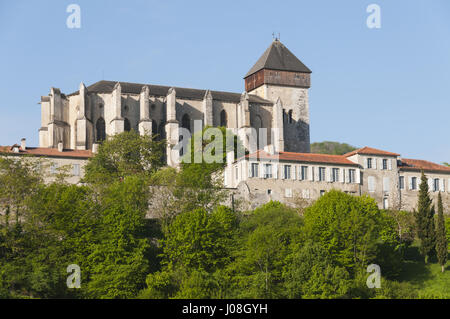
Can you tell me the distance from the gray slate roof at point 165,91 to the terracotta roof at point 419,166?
21.8m

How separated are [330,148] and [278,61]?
69356 mm

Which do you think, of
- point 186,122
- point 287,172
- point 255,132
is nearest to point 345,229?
point 287,172

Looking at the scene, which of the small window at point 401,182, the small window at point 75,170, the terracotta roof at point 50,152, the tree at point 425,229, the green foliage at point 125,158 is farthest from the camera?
the terracotta roof at point 50,152

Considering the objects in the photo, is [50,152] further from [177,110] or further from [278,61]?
[278,61]

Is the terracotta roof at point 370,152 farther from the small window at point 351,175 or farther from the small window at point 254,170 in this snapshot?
the small window at point 254,170

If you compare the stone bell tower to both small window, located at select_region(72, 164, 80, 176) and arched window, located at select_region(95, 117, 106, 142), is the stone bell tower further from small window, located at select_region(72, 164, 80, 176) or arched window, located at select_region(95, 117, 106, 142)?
small window, located at select_region(72, 164, 80, 176)

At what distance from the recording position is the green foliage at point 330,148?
553 ft

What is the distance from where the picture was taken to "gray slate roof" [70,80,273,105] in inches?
3706

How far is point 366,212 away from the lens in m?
67.2

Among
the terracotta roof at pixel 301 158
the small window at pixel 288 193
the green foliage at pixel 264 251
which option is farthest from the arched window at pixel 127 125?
the green foliage at pixel 264 251

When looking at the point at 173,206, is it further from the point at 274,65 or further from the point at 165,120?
the point at 274,65

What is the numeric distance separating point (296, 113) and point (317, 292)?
4635 cm

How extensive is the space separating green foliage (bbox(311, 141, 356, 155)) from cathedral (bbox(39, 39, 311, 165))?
63396 mm
